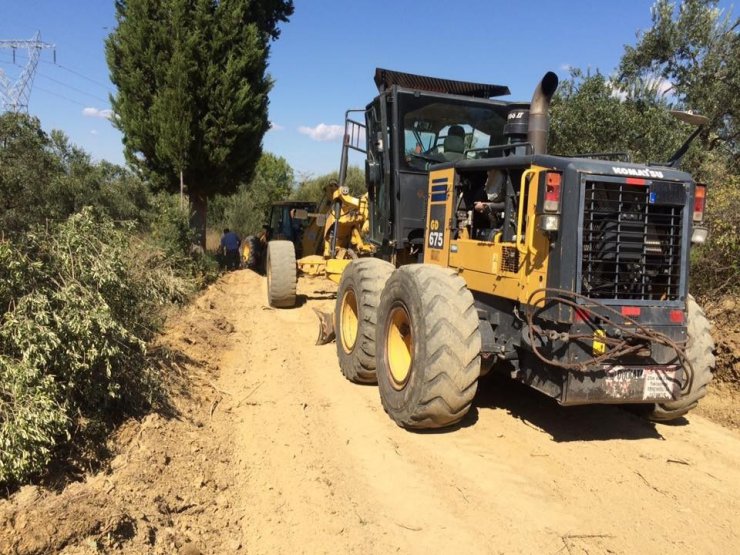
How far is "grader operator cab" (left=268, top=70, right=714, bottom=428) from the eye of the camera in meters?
4.29

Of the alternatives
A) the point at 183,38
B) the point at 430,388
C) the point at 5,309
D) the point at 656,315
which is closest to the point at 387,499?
the point at 430,388

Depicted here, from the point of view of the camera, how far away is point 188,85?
40.7 ft

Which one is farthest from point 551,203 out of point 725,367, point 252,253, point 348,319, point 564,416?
point 252,253

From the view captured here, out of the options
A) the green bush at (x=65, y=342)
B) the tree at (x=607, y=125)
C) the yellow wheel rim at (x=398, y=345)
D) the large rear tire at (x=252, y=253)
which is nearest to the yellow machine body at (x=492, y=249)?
the yellow wheel rim at (x=398, y=345)

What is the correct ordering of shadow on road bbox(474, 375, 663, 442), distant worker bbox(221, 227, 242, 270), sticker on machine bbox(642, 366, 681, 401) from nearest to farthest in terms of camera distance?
sticker on machine bbox(642, 366, 681, 401) → shadow on road bbox(474, 375, 663, 442) → distant worker bbox(221, 227, 242, 270)

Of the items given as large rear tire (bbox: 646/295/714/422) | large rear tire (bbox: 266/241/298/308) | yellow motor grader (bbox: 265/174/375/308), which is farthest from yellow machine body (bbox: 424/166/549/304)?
large rear tire (bbox: 266/241/298/308)

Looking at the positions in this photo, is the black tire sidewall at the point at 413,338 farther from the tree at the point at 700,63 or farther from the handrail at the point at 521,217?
the tree at the point at 700,63

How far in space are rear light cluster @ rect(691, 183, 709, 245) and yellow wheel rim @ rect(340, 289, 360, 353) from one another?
3.63 meters

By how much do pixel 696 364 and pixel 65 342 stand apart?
4.99 meters

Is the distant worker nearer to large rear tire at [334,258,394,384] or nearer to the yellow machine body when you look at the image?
large rear tire at [334,258,394,384]

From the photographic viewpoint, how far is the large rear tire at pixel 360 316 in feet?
19.9

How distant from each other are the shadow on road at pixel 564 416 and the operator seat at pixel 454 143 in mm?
2675

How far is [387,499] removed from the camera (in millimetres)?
3902

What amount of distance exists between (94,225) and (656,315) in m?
4.49
